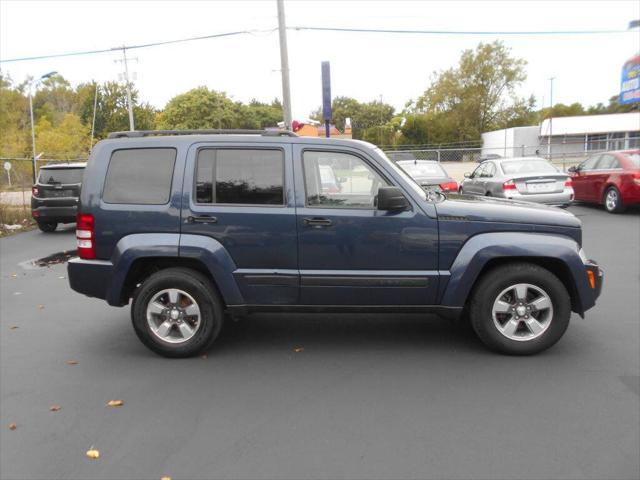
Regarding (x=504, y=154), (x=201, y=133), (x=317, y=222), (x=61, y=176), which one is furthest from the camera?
(x=504, y=154)

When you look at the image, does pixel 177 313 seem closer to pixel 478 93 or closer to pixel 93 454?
pixel 93 454

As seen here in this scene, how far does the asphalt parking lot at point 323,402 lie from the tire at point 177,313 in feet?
0.53

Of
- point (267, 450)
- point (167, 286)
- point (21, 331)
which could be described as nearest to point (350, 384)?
point (267, 450)

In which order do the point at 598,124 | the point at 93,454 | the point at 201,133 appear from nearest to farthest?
the point at 93,454 → the point at 201,133 → the point at 598,124

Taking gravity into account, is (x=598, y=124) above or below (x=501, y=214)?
above

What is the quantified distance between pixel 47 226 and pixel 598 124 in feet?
197

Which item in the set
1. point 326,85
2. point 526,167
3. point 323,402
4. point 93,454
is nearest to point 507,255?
point 323,402

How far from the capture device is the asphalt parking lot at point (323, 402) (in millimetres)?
3021

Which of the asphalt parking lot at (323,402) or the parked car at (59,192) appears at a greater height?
the parked car at (59,192)

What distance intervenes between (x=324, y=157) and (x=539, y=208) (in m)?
1.96

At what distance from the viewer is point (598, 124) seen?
58.8m

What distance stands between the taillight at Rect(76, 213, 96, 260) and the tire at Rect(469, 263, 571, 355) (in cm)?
325

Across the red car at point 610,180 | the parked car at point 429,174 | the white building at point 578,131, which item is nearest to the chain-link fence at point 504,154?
the white building at point 578,131

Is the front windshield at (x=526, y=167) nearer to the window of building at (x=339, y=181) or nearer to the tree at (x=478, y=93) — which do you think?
the window of building at (x=339, y=181)
